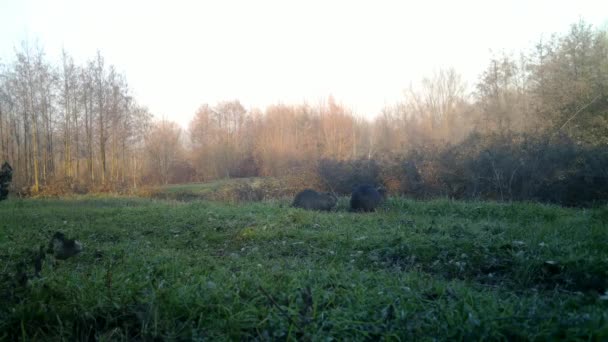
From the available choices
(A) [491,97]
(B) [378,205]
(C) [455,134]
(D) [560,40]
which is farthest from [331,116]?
(B) [378,205]

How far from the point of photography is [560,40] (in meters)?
18.0

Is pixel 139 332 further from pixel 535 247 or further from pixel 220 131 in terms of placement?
pixel 220 131

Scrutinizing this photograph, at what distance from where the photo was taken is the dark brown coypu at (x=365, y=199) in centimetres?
1024

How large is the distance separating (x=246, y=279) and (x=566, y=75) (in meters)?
17.8

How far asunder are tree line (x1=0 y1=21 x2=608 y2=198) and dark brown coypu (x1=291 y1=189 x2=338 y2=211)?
194 inches

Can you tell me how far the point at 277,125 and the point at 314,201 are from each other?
17.8 m

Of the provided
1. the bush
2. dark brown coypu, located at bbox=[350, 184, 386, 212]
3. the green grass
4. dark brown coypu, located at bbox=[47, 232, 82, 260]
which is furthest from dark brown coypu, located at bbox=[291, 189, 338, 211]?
dark brown coypu, located at bbox=[47, 232, 82, 260]

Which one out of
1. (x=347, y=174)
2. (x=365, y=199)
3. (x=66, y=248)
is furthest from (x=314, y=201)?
(x=66, y=248)

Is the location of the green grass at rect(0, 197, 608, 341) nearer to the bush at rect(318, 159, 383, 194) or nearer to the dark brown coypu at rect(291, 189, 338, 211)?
the dark brown coypu at rect(291, 189, 338, 211)

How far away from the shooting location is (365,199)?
10281 millimetres

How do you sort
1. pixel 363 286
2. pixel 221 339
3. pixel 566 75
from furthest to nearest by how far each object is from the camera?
pixel 566 75 → pixel 363 286 → pixel 221 339

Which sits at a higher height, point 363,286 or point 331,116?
point 331,116

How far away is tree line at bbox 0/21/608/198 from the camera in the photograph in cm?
1585

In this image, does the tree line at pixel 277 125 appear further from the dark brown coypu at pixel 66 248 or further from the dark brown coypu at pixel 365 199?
the dark brown coypu at pixel 66 248
